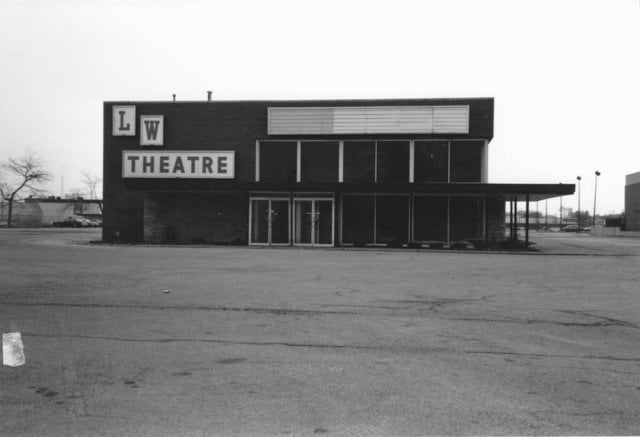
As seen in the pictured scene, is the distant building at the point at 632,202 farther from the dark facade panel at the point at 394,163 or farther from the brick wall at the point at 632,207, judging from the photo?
the dark facade panel at the point at 394,163

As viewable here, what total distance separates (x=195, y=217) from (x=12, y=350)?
22018 mm

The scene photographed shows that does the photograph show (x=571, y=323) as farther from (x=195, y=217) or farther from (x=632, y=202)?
(x=632, y=202)

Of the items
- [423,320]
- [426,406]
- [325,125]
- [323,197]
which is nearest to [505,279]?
[423,320]

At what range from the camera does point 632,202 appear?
68938mm

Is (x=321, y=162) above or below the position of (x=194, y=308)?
above

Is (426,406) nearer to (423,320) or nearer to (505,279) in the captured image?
(423,320)

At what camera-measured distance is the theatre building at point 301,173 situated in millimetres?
26344

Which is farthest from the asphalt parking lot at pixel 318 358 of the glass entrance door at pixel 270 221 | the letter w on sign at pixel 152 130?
the letter w on sign at pixel 152 130

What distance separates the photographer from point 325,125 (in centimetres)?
2711

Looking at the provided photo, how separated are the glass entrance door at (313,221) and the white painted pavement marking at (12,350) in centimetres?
1997

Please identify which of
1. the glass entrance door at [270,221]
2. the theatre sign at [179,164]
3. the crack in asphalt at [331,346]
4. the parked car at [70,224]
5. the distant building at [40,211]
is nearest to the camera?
the crack in asphalt at [331,346]

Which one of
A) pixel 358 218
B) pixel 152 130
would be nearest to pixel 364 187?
pixel 358 218

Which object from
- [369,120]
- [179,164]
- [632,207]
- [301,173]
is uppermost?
[369,120]

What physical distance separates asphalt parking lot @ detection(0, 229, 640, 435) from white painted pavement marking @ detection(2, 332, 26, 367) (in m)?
0.10
